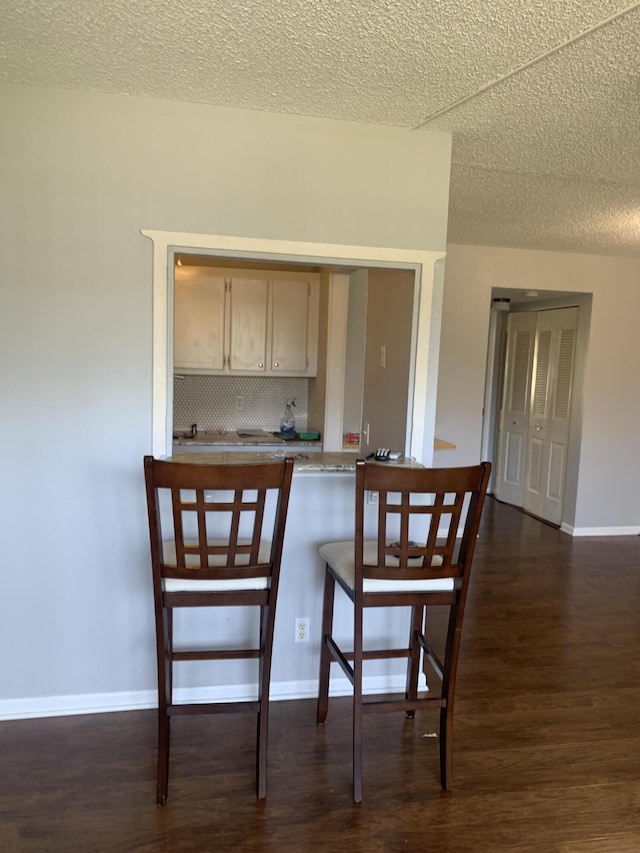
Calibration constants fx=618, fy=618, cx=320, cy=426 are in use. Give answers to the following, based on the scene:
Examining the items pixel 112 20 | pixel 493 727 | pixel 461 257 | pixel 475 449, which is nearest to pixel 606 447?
pixel 475 449

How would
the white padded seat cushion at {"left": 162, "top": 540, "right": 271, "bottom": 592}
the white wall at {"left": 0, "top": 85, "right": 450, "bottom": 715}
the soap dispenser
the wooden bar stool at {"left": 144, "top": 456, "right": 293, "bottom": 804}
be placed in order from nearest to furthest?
the wooden bar stool at {"left": 144, "top": 456, "right": 293, "bottom": 804}, the white padded seat cushion at {"left": 162, "top": 540, "right": 271, "bottom": 592}, the white wall at {"left": 0, "top": 85, "right": 450, "bottom": 715}, the soap dispenser

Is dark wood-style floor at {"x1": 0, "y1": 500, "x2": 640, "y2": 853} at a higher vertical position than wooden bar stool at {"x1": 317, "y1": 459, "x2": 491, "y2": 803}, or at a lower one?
lower

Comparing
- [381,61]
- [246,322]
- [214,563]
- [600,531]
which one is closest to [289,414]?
[246,322]

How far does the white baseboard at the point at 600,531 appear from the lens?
18.0 feet

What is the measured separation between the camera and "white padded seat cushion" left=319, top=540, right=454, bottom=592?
2.10 meters

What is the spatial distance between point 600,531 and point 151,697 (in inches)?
171

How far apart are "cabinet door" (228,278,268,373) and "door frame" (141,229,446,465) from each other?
2.38m

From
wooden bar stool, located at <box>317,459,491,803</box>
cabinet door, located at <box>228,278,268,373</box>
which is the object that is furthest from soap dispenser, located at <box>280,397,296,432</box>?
wooden bar stool, located at <box>317,459,491,803</box>

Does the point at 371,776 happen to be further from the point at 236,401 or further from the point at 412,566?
the point at 236,401

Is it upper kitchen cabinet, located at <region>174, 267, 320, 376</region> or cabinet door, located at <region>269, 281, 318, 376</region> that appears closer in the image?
upper kitchen cabinet, located at <region>174, 267, 320, 376</region>

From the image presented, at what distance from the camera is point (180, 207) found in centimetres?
246

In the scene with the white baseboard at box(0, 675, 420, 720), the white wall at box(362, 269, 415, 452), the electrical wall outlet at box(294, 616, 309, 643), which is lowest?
the white baseboard at box(0, 675, 420, 720)

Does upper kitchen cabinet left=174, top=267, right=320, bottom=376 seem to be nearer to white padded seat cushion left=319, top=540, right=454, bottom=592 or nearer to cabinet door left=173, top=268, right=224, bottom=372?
cabinet door left=173, top=268, right=224, bottom=372

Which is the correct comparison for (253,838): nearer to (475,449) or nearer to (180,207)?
(180,207)
